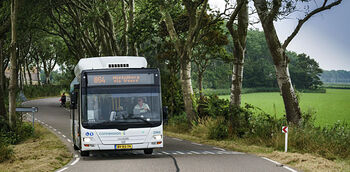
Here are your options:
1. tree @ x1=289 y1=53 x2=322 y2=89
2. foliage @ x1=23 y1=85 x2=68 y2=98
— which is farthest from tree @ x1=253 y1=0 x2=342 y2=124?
tree @ x1=289 y1=53 x2=322 y2=89

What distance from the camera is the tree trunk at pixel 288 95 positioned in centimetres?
1945

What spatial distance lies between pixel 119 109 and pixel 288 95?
731 cm

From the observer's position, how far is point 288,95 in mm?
19594

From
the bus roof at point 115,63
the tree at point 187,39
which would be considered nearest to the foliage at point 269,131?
the tree at point 187,39

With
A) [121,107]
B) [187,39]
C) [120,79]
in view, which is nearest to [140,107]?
[121,107]

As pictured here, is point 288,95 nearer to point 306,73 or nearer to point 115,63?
point 115,63

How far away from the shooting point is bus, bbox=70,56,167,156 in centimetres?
1526

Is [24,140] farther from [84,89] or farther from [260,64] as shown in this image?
[260,64]

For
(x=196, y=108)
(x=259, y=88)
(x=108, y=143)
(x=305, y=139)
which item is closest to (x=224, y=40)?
(x=196, y=108)

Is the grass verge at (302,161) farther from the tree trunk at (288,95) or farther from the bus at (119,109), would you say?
the bus at (119,109)

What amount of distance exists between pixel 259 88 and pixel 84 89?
255 feet

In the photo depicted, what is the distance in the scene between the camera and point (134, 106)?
1546 cm

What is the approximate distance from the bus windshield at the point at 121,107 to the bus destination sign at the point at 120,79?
19cm

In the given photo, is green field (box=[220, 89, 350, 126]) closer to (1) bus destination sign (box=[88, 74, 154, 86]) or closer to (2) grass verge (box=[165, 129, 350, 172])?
(2) grass verge (box=[165, 129, 350, 172])
